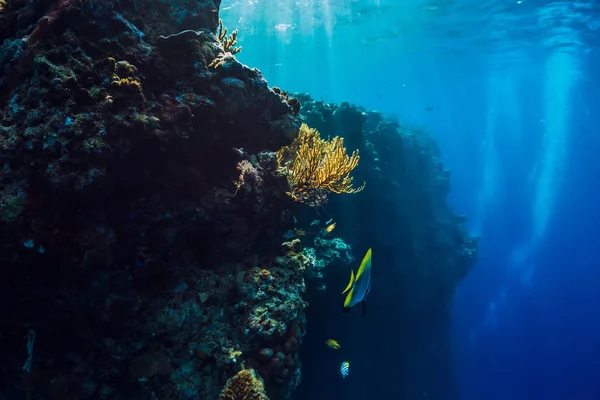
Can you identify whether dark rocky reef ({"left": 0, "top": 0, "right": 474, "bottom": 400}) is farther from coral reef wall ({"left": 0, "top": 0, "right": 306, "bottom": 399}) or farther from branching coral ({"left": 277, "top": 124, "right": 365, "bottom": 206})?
branching coral ({"left": 277, "top": 124, "right": 365, "bottom": 206})

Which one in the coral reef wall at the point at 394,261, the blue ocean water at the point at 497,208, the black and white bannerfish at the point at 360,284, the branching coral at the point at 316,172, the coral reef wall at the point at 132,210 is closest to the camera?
the black and white bannerfish at the point at 360,284

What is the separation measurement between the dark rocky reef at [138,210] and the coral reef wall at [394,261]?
16.3 feet

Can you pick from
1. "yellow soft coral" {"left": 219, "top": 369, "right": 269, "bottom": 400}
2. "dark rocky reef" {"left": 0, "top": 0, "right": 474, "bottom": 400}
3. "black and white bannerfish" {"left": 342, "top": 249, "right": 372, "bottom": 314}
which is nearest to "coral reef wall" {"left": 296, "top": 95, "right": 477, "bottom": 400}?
"dark rocky reef" {"left": 0, "top": 0, "right": 474, "bottom": 400}

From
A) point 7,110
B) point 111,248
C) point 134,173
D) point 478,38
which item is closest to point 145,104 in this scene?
point 134,173

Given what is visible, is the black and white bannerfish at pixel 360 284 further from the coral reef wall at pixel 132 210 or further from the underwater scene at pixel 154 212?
the coral reef wall at pixel 132 210

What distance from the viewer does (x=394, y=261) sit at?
16.5 metres

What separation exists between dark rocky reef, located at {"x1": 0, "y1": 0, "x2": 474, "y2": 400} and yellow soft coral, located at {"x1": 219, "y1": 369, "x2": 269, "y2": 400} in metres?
0.21

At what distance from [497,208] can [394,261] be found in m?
69.7

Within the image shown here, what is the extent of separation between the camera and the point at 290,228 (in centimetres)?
520

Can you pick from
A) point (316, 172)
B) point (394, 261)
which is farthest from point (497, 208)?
point (316, 172)

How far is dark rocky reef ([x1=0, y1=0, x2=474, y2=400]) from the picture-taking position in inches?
114

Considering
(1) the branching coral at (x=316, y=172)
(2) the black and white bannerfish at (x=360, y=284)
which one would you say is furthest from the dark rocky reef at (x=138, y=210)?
(2) the black and white bannerfish at (x=360, y=284)

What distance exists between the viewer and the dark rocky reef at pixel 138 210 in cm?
289

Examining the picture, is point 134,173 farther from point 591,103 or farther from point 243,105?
point 591,103
